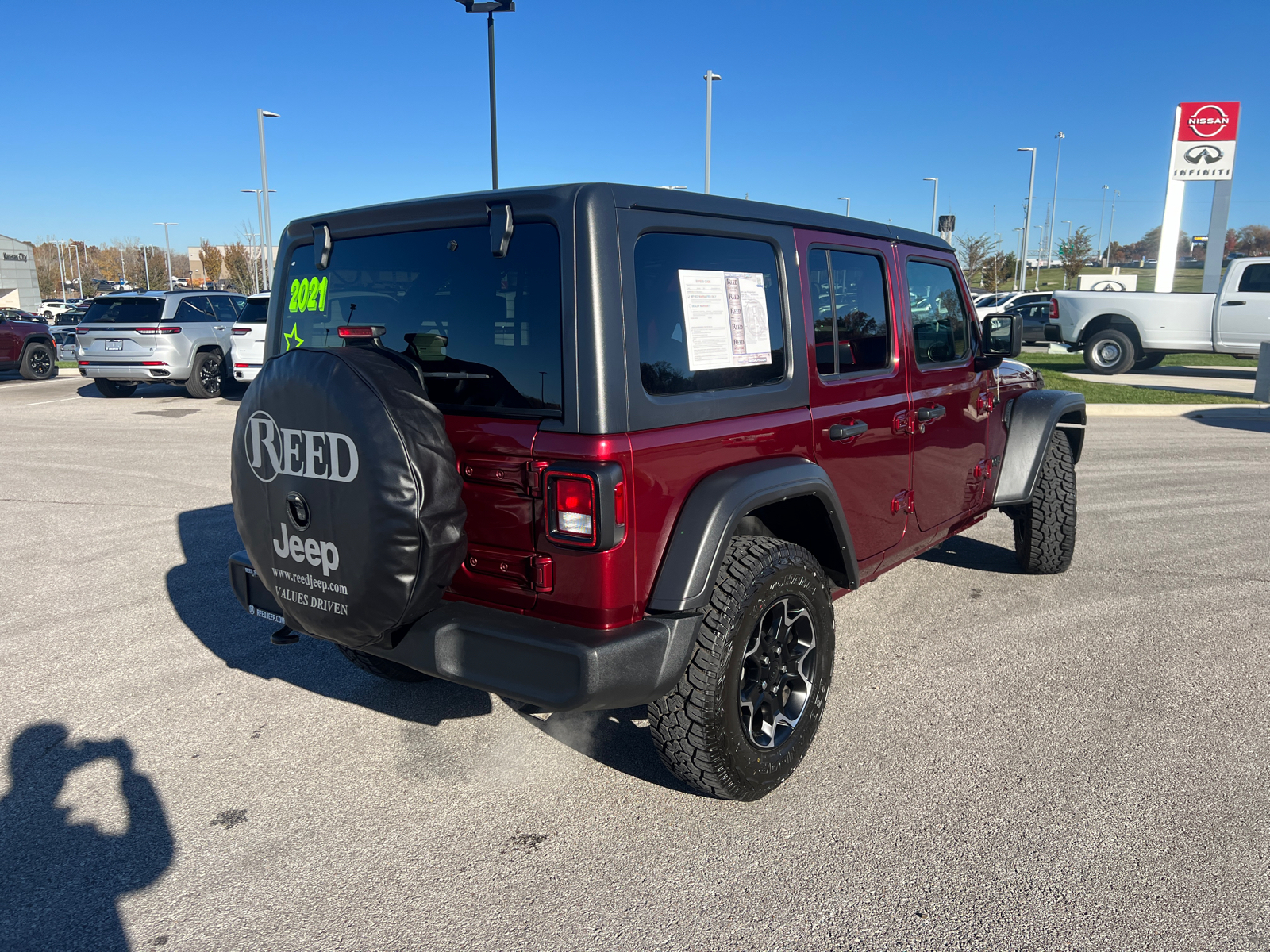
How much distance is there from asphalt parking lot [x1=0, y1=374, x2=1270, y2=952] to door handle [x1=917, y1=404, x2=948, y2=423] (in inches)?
46.5

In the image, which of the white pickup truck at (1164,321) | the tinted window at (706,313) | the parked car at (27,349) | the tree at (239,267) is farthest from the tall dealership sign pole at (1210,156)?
the tree at (239,267)

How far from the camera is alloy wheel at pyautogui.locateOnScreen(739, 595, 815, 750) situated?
3.07 meters

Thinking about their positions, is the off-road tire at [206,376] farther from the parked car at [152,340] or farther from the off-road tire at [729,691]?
the off-road tire at [729,691]

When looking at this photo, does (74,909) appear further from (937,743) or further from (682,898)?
(937,743)

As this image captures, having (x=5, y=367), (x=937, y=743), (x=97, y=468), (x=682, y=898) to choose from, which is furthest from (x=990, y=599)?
(x=5, y=367)

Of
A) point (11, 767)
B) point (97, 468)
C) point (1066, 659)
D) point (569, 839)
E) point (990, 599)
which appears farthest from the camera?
point (97, 468)

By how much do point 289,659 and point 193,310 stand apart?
12295mm

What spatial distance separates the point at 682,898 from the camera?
259 cm

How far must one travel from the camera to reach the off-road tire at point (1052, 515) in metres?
5.29

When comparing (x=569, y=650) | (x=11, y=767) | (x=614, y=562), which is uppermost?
(x=614, y=562)

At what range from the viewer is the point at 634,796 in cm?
313

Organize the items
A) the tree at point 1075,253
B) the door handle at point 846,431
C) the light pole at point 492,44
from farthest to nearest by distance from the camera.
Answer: the tree at point 1075,253 → the light pole at point 492,44 → the door handle at point 846,431

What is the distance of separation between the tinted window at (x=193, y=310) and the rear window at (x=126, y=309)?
0.31 meters

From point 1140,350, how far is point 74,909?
1933 centimetres
